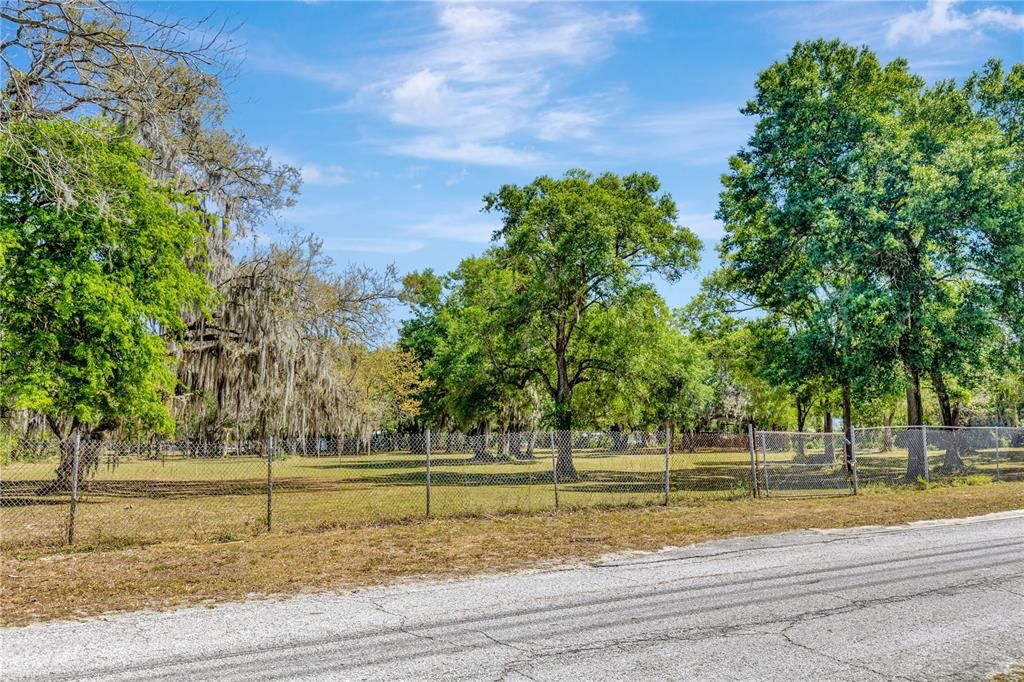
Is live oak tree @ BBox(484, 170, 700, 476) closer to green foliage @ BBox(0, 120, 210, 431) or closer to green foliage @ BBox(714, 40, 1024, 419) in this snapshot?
green foliage @ BBox(714, 40, 1024, 419)

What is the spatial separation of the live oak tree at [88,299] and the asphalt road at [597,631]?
15513mm

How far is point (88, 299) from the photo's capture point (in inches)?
814

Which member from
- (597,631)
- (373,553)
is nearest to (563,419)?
(373,553)

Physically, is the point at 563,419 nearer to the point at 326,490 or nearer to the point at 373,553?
the point at 326,490

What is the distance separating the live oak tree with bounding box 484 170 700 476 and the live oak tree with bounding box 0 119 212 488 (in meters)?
13.3

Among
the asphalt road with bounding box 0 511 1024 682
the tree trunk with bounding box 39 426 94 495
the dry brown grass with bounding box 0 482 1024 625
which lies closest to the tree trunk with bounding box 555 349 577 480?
the dry brown grass with bounding box 0 482 1024 625

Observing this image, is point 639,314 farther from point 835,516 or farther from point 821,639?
point 821,639

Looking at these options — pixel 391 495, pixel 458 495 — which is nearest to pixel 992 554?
pixel 458 495

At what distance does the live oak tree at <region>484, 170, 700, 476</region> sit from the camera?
1168 inches

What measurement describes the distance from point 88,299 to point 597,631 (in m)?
19.0

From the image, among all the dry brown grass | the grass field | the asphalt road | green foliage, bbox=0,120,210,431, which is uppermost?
green foliage, bbox=0,120,210,431

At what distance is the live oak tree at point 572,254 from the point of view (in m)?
29.7

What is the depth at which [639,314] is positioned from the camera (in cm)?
3031

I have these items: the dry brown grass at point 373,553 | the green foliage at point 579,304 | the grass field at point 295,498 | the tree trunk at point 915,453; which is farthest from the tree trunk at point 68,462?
the tree trunk at point 915,453
